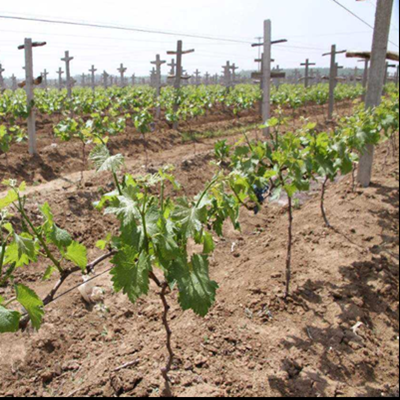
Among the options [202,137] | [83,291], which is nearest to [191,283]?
[83,291]

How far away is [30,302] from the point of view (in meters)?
1.68

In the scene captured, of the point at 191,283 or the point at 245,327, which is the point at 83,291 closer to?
the point at 245,327

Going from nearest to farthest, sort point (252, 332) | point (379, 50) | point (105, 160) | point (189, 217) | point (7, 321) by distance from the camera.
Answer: point (7, 321)
point (105, 160)
point (189, 217)
point (252, 332)
point (379, 50)

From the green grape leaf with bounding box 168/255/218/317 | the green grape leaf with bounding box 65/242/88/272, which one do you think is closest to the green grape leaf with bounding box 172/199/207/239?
the green grape leaf with bounding box 168/255/218/317

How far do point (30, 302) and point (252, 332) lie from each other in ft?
6.99

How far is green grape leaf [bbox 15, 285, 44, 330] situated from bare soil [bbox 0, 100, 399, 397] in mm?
1383

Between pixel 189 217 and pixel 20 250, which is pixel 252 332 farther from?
pixel 20 250

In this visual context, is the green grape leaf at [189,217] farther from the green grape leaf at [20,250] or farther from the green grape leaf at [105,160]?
the green grape leaf at [20,250]

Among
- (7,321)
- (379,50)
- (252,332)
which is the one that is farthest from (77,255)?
(379,50)

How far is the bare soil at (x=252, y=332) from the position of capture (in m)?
2.92

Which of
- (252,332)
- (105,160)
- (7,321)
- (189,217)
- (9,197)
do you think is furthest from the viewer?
(252,332)

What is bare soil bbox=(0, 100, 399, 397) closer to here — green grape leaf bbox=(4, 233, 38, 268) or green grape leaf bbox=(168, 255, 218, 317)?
green grape leaf bbox=(168, 255, 218, 317)

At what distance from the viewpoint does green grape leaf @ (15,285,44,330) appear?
5.44 ft

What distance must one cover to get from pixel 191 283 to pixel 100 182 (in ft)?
18.7
